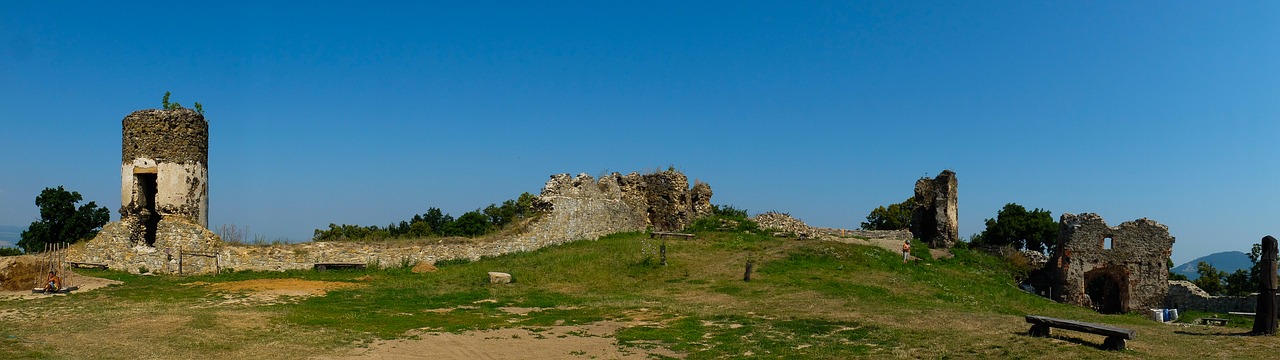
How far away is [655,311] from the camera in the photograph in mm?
16812

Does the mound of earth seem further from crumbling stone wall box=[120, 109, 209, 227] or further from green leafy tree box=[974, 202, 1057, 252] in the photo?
green leafy tree box=[974, 202, 1057, 252]

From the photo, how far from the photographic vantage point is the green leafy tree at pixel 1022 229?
57.1m

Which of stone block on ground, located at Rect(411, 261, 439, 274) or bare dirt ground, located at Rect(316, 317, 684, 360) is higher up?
stone block on ground, located at Rect(411, 261, 439, 274)

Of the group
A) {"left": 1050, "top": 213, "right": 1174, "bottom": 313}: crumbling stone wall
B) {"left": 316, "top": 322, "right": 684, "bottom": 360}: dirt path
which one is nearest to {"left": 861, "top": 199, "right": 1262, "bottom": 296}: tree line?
{"left": 1050, "top": 213, "right": 1174, "bottom": 313}: crumbling stone wall

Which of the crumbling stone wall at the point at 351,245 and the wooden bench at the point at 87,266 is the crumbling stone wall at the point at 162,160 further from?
the wooden bench at the point at 87,266

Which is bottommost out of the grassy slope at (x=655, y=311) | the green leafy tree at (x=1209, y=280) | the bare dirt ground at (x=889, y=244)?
the green leafy tree at (x=1209, y=280)

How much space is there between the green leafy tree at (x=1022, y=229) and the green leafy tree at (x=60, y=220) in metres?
55.8

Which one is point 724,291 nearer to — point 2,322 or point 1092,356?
point 1092,356

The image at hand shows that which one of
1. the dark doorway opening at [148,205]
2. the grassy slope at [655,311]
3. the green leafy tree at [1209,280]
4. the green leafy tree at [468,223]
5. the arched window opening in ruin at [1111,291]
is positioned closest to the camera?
the grassy slope at [655,311]

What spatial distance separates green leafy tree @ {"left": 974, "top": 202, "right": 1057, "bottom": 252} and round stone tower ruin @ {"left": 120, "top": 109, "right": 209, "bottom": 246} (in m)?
50.6

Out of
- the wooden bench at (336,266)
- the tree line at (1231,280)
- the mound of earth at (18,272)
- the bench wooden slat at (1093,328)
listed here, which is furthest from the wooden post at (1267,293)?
the tree line at (1231,280)

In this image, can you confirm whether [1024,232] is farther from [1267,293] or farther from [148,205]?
[148,205]

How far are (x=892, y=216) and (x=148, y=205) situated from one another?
52358mm

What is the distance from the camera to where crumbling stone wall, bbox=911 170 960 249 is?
115ft
